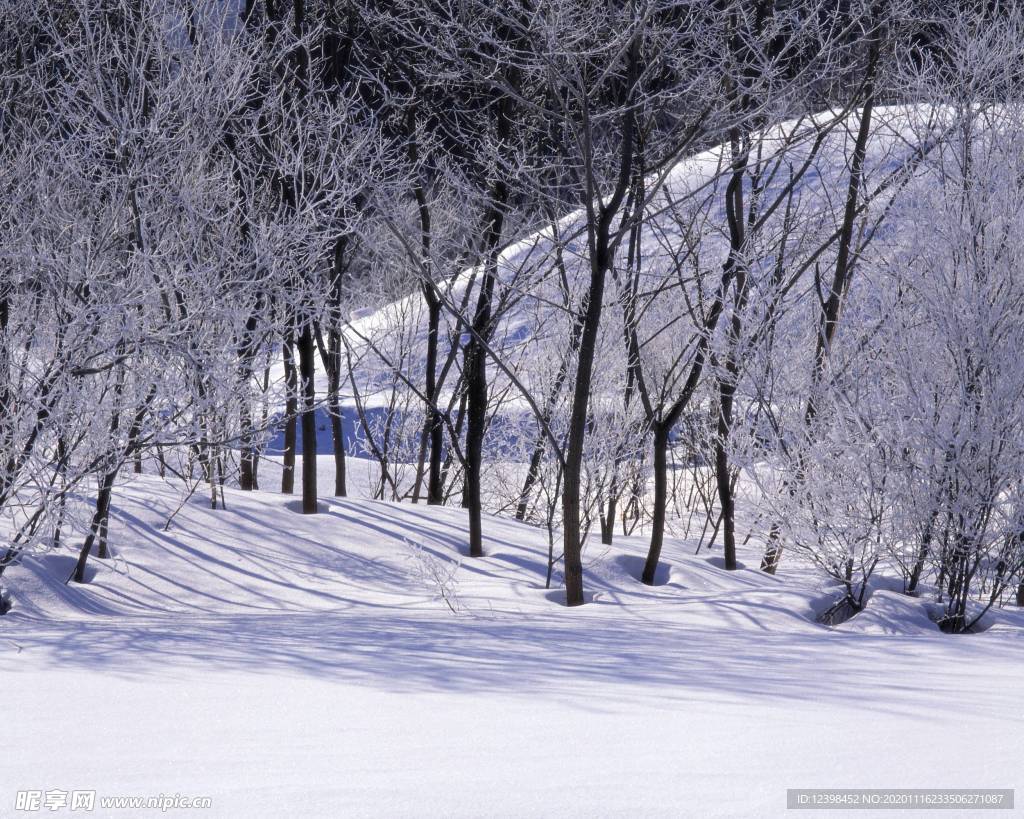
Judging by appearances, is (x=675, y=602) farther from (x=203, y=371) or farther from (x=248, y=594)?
(x=203, y=371)

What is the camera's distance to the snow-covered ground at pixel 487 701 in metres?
2.39

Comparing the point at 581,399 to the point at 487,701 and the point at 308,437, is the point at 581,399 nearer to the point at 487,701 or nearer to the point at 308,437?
the point at 487,701

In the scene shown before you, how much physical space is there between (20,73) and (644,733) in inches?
351

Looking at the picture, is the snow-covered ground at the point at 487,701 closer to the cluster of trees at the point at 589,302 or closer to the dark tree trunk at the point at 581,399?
the dark tree trunk at the point at 581,399

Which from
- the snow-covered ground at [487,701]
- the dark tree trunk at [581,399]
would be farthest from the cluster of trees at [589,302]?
the snow-covered ground at [487,701]

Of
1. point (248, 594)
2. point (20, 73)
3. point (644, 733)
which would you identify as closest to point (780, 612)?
point (248, 594)

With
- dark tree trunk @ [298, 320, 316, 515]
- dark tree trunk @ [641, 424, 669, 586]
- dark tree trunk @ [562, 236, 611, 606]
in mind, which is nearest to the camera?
dark tree trunk @ [562, 236, 611, 606]

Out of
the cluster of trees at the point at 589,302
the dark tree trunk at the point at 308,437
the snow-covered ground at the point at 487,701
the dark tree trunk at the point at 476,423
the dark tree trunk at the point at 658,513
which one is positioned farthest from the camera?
the dark tree trunk at the point at 308,437

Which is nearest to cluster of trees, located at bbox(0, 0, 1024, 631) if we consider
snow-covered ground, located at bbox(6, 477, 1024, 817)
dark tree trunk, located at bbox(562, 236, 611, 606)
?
dark tree trunk, located at bbox(562, 236, 611, 606)

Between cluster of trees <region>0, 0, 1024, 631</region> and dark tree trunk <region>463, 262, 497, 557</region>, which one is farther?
dark tree trunk <region>463, 262, 497, 557</region>

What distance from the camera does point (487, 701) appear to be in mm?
3477

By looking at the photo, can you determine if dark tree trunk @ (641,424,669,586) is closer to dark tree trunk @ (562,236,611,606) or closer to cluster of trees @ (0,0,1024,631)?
cluster of trees @ (0,0,1024,631)

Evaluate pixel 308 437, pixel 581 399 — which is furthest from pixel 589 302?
pixel 308 437

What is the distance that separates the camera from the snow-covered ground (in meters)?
2.39
